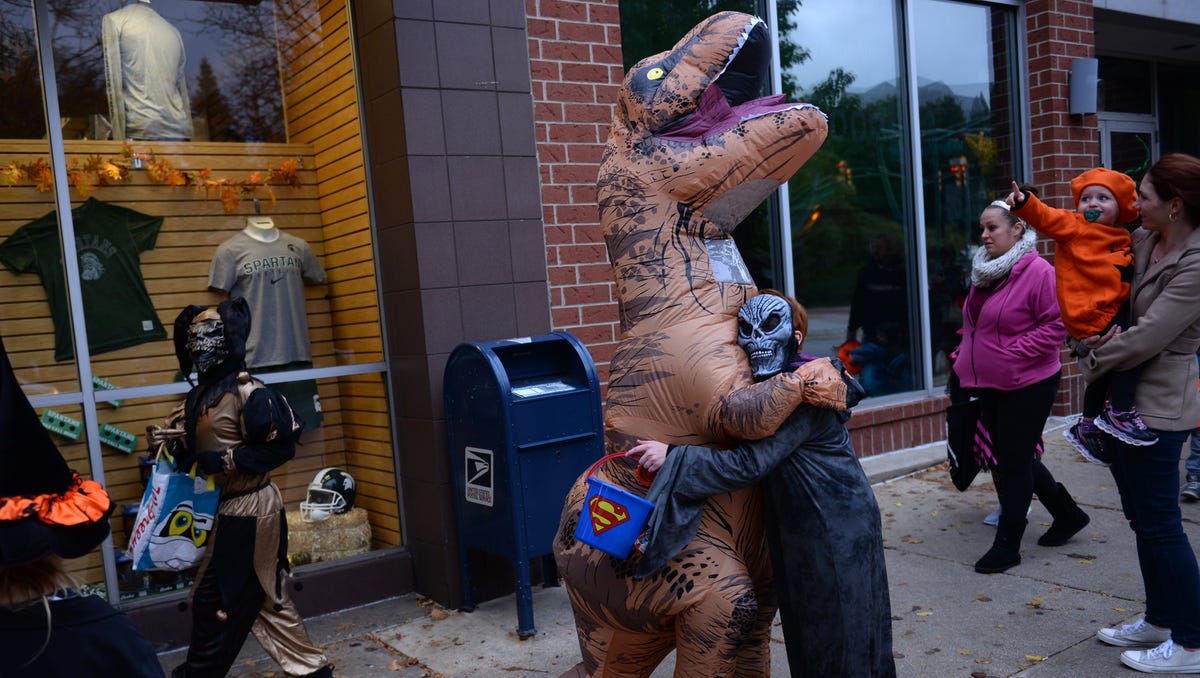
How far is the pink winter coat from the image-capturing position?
5.02 metres

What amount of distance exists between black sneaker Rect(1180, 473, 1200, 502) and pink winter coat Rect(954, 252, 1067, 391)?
5.94 ft

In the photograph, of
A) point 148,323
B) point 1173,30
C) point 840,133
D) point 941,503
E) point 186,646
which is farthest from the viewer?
point 1173,30

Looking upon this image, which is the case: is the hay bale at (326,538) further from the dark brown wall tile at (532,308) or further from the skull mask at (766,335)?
the skull mask at (766,335)

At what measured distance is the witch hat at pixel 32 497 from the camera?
7.08 ft

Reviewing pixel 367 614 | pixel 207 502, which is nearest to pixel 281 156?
pixel 207 502

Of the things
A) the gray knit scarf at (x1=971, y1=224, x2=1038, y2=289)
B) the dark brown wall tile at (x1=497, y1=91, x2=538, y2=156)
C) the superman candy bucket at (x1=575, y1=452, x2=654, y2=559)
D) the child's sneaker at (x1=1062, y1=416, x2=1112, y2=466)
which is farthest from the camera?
the dark brown wall tile at (x1=497, y1=91, x2=538, y2=156)

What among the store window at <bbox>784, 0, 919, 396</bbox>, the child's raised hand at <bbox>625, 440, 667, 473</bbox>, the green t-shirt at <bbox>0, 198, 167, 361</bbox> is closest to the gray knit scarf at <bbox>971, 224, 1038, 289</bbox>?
the store window at <bbox>784, 0, 919, 396</bbox>

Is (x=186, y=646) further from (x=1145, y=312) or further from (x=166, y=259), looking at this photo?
(x=1145, y=312)

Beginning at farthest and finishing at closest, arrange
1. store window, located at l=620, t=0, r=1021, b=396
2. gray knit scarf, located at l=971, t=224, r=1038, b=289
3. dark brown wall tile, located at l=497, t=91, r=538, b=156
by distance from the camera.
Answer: store window, located at l=620, t=0, r=1021, b=396, dark brown wall tile, located at l=497, t=91, r=538, b=156, gray knit scarf, located at l=971, t=224, r=1038, b=289

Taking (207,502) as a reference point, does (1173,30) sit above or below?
above

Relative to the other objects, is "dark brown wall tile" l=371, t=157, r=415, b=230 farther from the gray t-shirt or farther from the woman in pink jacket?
the woman in pink jacket

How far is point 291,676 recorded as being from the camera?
161 inches

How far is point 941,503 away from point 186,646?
4.71 meters

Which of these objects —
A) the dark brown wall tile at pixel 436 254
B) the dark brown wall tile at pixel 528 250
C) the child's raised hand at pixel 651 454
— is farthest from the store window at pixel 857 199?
the child's raised hand at pixel 651 454
